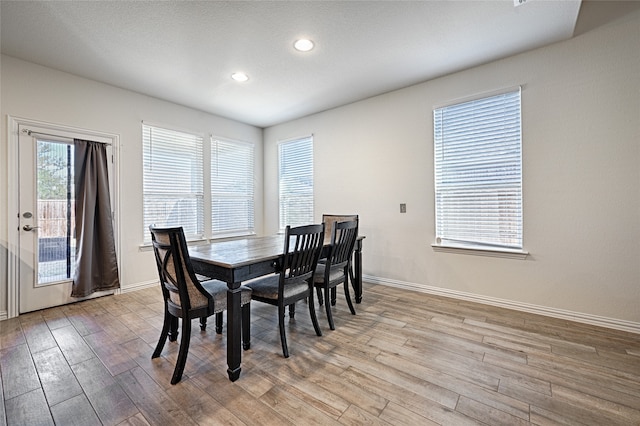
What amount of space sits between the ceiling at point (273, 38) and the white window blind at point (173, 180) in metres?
0.78

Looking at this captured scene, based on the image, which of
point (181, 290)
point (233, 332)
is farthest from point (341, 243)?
point (181, 290)

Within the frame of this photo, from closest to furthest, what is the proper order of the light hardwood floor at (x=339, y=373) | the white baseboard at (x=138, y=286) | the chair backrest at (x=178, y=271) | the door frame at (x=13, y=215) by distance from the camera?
1. the light hardwood floor at (x=339, y=373)
2. the chair backrest at (x=178, y=271)
3. the door frame at (x=13, y=215)
4. the white baseboard at (x=138, y=286)

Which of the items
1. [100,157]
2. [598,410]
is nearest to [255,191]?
[100,157]

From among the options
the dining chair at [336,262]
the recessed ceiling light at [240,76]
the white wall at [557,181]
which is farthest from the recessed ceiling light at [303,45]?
the dining chair at [336,262]

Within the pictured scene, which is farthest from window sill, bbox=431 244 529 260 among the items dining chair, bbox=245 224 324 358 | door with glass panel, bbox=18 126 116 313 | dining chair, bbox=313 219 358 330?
door with glass panel, bbox=18 126 116 313

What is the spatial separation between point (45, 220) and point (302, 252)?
10.2 ft

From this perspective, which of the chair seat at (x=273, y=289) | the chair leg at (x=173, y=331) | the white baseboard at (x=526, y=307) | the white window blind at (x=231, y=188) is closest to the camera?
the chair seat at (x=273, y=289)

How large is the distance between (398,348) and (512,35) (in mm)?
3034

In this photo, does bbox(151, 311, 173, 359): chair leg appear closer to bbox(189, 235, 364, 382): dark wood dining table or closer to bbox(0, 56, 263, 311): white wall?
bbox(189, 235, 364, 382): dark wood dining table

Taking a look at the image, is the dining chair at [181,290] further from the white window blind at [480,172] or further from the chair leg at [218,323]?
the white window blind at [480,172]

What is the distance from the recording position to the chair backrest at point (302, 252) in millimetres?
2146

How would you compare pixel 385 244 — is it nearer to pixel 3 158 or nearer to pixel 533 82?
pixel 533 82

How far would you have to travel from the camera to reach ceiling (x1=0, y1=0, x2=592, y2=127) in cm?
224

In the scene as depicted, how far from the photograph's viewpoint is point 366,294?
142 inches
